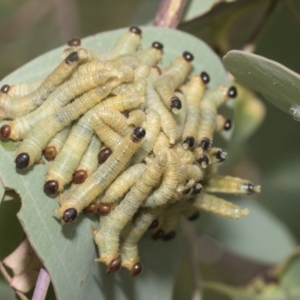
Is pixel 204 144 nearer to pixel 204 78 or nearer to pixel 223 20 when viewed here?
pixel 204 78

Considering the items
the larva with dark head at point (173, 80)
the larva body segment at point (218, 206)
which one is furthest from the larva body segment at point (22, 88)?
the larva body segment at point (218, 206)

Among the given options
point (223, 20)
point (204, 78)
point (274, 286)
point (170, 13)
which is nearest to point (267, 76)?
point (204, 78)

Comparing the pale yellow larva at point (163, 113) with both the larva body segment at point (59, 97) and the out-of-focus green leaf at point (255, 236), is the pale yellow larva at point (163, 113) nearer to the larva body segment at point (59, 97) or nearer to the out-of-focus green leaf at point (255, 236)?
the larva body segment at point (59, 97)

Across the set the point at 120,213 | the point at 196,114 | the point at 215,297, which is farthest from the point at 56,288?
the point at 215,297

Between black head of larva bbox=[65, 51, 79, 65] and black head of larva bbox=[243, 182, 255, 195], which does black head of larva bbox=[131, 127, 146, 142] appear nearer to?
black head of larva bbox=[65, 51, 79, 65]

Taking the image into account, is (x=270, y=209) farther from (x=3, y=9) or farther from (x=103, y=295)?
(x=3, y=9)

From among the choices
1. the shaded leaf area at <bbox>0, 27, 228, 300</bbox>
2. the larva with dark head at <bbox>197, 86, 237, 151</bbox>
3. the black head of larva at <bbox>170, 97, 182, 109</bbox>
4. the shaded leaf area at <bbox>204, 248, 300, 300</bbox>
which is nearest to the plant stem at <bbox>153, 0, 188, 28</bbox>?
the shaded leaf area at <bbox>0, 27, 228, 300</bbox>
